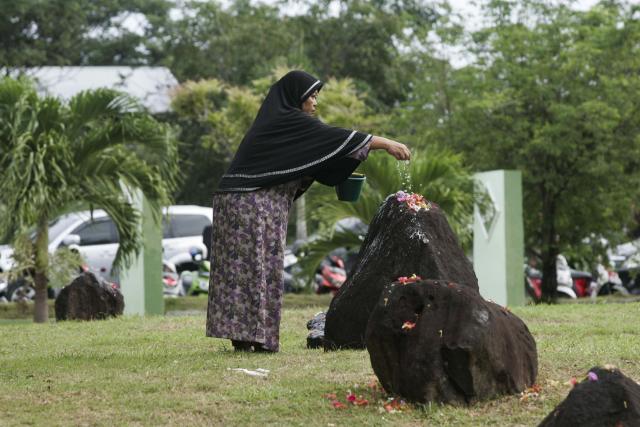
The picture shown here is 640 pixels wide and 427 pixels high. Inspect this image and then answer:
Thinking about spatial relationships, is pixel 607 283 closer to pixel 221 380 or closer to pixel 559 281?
pixel 559 281

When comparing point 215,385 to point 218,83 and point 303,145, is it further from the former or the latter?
point 218,83

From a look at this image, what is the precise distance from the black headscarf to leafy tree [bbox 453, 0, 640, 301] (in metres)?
9.23

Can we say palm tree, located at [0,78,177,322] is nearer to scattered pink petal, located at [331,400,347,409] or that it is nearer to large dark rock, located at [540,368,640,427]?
scattered pink petal, located at [331,400,347,409]

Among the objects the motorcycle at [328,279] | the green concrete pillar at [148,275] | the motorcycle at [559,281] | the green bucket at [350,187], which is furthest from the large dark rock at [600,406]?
the motorcycle at [559,281]

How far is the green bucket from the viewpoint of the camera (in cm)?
762

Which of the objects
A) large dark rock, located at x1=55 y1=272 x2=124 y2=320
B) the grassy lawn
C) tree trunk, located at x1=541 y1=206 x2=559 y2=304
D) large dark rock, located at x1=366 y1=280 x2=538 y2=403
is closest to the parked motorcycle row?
tree trunk, located at x1=541 y1=206 x2=559 y2=304

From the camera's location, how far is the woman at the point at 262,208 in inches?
299

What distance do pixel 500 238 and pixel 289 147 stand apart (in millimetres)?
7224

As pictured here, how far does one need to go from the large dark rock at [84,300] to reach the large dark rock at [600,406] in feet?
25.3

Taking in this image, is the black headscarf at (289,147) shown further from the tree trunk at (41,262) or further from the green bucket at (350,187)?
the tree trunk at (41,262)

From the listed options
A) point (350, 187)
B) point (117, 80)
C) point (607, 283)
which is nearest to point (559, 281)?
point (607, 283)

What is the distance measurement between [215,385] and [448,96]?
12.7 m

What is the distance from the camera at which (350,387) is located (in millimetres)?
6180

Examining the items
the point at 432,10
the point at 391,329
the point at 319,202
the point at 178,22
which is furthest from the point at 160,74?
the point at 391,329
